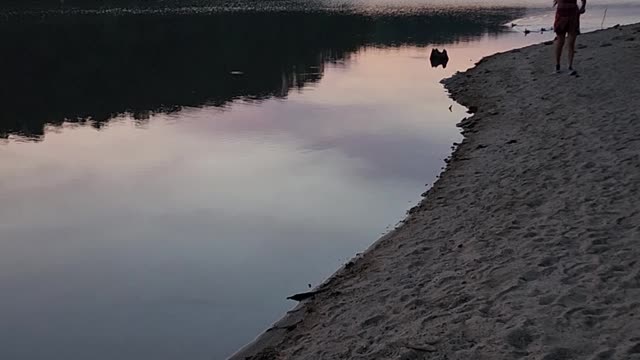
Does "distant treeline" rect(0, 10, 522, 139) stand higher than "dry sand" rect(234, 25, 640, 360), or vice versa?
"dry sand" rect(234, 25, 640, 360)

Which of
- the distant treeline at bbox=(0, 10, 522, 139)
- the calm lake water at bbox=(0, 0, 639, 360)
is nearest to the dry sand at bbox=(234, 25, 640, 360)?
the calm lake water at bbox=(0, 0, 639, 360)

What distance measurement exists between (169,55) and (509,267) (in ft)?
112

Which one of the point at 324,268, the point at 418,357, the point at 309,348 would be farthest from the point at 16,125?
the point at 418,357

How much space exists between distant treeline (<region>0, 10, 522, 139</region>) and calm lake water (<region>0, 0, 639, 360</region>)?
0.73 feet

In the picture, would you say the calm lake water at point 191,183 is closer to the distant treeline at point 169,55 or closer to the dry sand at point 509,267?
the distant treeline at point 169,55

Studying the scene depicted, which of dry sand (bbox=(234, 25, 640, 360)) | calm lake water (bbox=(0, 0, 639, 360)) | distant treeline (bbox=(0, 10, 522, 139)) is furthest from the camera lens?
distant treeline (bbox=(0, 10, 522, 139))

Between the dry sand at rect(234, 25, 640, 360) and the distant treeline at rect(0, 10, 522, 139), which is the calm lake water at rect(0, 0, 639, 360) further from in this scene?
the dry sand at rect(234, 25, 640, 360)

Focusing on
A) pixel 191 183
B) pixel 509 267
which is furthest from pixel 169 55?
pixel 509 267

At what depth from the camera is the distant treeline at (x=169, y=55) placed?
2586cm

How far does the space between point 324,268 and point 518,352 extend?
4.78 m

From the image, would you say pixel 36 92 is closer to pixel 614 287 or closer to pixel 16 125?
pixel 16 125

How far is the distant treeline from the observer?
25859 mm

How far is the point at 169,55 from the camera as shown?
38969 mm

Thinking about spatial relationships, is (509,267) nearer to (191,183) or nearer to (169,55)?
(191,183)
